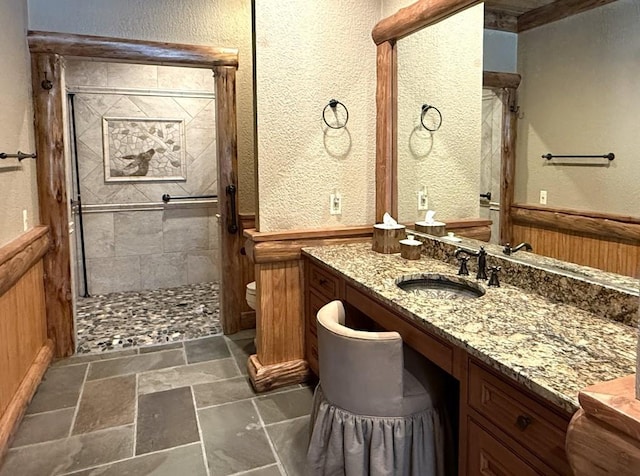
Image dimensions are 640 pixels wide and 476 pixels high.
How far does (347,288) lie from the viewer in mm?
2322

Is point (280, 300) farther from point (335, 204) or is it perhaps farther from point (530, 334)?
point (530, 334)

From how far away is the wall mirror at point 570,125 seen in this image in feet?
5.20

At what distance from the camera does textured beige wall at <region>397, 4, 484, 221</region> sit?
7.61 feet

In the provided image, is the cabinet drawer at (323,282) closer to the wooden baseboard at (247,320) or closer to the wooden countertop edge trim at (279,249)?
the wooden countertop edge trim at (279,249)

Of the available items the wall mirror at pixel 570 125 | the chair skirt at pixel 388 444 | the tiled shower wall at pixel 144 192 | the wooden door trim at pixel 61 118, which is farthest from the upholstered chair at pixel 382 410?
the tiled shower wall at pixel 144 192

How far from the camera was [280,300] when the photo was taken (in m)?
2.84

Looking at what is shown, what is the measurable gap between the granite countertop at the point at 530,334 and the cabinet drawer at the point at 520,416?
0.06 m

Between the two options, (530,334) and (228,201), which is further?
(228,201)

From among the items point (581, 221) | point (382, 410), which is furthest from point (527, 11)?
point (382, 410)

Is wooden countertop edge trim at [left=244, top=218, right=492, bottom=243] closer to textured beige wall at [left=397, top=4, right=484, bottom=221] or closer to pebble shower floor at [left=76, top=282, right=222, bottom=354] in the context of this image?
textured beige wall at [left=397, top=4, right=484, bottom=221]

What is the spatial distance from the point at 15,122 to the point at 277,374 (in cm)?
209

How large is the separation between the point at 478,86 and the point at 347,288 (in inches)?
44.7

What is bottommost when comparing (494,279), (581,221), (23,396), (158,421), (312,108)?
(158,421)

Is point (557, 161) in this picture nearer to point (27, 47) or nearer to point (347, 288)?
point (347, 288)
